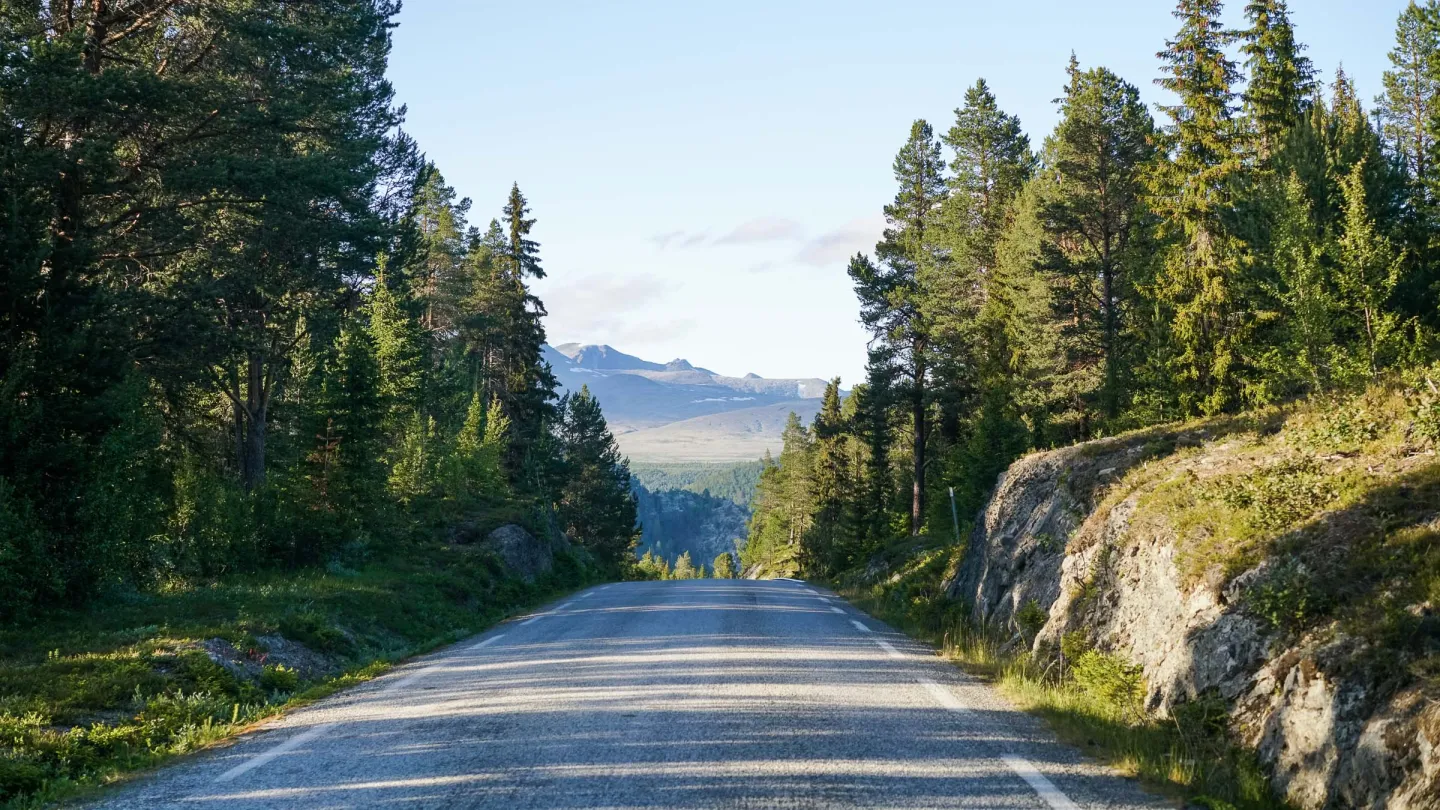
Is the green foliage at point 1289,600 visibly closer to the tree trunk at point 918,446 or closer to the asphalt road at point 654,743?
the asphalt road at point 654,743

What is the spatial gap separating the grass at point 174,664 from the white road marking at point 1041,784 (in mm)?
5829

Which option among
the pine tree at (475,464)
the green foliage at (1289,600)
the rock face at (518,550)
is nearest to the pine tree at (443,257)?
the pine tree at (475,464)

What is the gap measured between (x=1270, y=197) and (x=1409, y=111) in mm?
40408

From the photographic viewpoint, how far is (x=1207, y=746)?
20.0 ft

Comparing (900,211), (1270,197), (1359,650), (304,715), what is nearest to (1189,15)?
(1270,197)

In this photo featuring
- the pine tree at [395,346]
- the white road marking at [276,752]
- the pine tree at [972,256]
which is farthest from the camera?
the pine tree at [972,256]

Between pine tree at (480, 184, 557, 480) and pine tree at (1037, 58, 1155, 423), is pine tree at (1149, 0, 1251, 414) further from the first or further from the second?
pine tree at (480, 184, 557, 480)

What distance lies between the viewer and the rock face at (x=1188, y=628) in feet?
15.9

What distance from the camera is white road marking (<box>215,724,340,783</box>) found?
6105mm

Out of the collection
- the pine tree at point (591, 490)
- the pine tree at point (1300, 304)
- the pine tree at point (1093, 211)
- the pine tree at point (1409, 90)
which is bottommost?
the pine tree at point (591, 490)

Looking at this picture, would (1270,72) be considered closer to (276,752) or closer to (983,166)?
(983,166)

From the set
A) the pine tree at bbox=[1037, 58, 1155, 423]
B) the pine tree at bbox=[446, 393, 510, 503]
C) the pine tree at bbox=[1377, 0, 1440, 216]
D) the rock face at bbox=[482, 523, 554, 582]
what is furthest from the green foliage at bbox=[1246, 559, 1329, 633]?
the pine tree at bbox=[1377, 0, 1440, 216]

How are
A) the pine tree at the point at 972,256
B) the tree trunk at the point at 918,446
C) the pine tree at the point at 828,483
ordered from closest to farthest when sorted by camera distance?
the pine tree at the point at 972,256 → the tree trunk at the point at 918,446 → the pine tree at the point at 828,483

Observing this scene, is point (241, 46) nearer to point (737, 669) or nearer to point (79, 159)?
point (79, 159)
